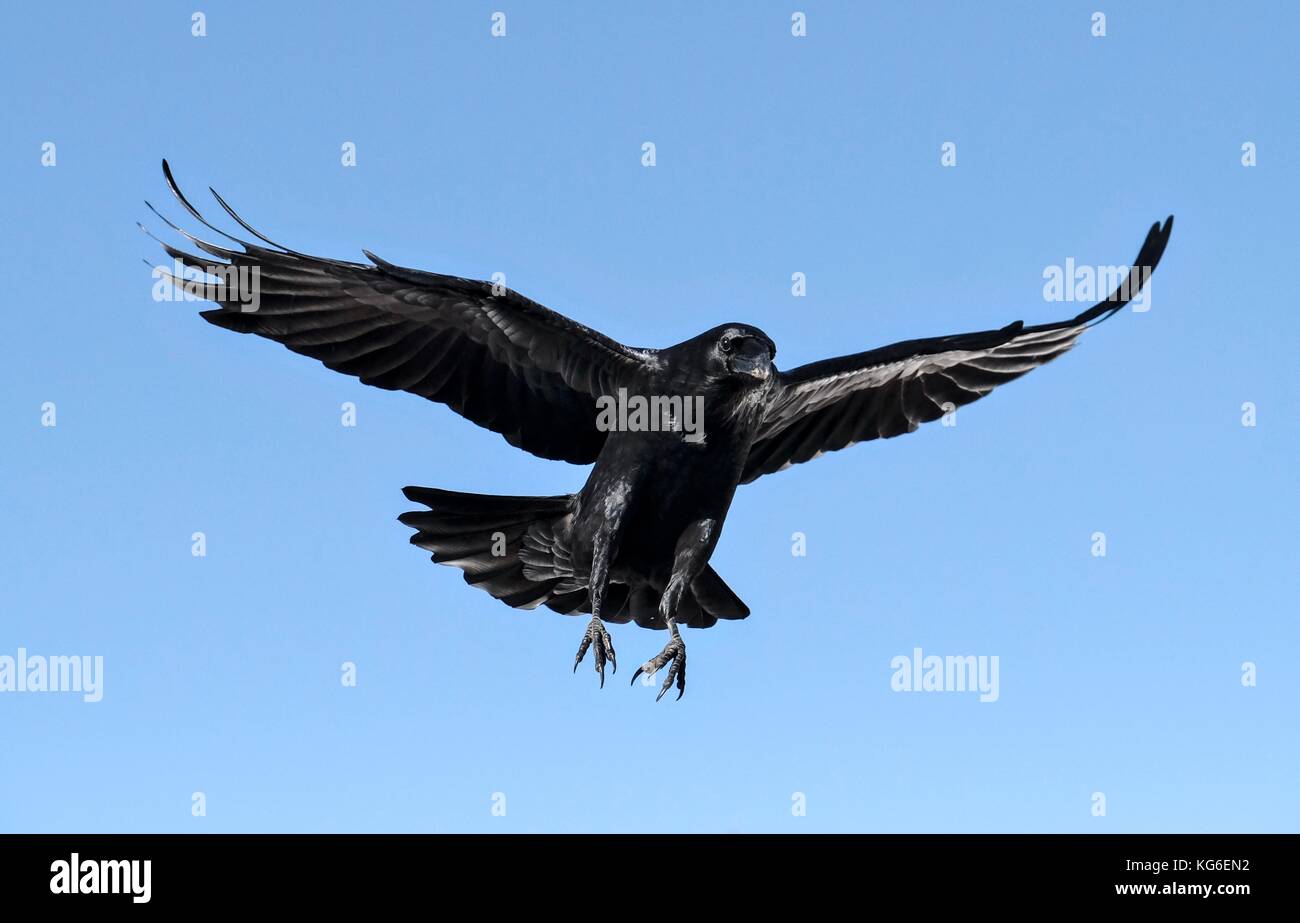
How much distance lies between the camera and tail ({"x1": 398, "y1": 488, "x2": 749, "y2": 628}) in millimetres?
13914

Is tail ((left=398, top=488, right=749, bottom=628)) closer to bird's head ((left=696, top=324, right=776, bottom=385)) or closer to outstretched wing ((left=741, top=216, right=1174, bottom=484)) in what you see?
outstretched wing ((left=741, top=216, right=1174, bottom=484))

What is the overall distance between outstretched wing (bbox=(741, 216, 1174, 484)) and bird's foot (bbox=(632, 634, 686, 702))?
2443 mm

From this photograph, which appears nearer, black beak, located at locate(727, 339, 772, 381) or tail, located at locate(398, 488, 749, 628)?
black beak, located at locate(727, 339, 772, 381)

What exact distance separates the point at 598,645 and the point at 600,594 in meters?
0.60

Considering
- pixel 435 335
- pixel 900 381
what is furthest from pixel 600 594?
pixel 900 381

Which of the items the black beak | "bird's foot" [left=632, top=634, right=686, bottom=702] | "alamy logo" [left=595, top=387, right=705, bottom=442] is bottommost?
"bird's foot" [left=632, top=634, right=686, bottom=702]

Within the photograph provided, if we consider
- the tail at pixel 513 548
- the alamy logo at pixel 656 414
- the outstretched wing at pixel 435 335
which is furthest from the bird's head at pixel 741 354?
the tail at pixel 513 548

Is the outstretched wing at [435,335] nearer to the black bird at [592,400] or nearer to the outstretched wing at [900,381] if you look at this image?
the black bird at [592,400]

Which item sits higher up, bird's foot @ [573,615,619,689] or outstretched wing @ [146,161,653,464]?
outstretched wing @ [146,161,653,464]

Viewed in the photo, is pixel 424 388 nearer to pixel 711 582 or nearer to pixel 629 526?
pixel 629 526

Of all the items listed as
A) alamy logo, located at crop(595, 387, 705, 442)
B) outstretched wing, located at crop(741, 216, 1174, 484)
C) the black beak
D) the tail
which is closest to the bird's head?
the black beak

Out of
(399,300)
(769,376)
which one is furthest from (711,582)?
(399,300)

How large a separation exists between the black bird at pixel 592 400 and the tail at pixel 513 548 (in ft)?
0.04

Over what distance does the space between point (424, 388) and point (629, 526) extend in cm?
214
